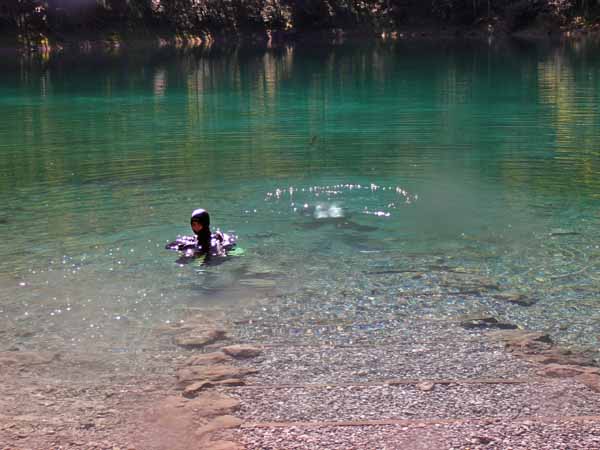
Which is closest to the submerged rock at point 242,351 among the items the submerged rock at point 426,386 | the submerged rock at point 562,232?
the submerged rock at point 426,386

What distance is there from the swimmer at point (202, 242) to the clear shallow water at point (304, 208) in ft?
1.26

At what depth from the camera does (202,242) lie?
1411cm

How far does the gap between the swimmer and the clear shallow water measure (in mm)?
384

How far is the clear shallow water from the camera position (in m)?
12.2

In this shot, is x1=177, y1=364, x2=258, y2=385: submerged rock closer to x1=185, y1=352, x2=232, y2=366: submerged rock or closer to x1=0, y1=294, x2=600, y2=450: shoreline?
x1=0, y1=294, x2=600, y2=450: shoreline

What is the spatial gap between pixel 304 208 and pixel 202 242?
4125 mm

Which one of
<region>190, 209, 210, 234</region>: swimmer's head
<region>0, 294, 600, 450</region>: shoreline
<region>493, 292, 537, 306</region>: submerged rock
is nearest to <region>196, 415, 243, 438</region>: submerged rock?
<region>0, 294, 600, 450</region>: shoreline

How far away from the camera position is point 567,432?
26.9 ft

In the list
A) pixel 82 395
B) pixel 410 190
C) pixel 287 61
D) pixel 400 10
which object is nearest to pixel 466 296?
pixel 82 395

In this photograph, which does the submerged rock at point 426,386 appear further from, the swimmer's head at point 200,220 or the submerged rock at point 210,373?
the swimmer's head at point 200,220

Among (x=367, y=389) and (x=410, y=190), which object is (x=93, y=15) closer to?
(x=410, y=190)

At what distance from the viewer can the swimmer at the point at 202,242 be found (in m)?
13.8

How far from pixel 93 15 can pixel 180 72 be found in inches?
1566

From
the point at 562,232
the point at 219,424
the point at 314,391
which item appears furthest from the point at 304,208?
the point at 219,424
